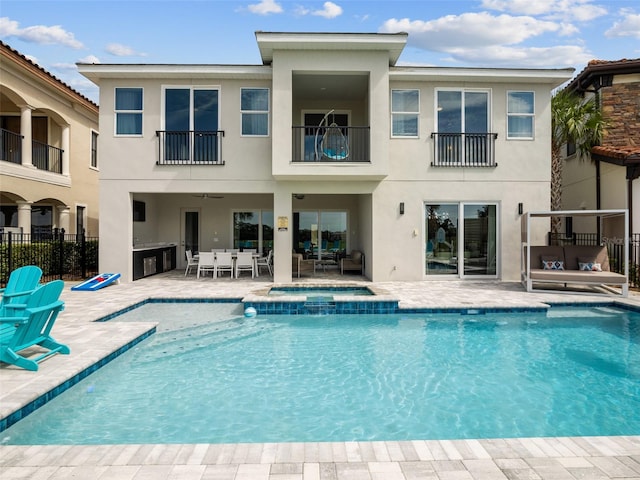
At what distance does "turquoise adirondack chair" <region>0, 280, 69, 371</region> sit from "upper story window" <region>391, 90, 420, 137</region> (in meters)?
10.6

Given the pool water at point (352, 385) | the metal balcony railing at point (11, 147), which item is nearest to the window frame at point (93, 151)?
the metal balcony railing at point (11, 147)

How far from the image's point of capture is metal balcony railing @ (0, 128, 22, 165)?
52.6ft

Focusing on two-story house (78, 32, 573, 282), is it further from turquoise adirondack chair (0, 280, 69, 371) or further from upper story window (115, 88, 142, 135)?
turquoise adirondack chair (0, 280, 69, 371)

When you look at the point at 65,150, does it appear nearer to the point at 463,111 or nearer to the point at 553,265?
the point at 463,111

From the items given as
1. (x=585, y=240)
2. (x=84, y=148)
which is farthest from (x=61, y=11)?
(x=585, y=240)

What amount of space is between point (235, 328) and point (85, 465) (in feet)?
16.5

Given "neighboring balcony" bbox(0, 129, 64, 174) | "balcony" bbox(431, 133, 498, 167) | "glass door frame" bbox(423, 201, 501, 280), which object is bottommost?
"glass door frame" bbox(423, 201, 501, 280)

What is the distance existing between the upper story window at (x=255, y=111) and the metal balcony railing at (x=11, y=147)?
9.60 meters

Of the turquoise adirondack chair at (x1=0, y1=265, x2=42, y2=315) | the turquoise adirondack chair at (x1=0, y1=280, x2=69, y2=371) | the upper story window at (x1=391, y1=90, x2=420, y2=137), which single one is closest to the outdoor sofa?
the upper story window at (x1=391, y1=90, x2=420, y2=137)

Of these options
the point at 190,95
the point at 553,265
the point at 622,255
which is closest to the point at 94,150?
the point at 190,95

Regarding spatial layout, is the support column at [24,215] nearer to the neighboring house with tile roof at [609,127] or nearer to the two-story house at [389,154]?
the two-story house at [389,154]

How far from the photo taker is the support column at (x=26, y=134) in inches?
604

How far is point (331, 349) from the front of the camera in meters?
6.83

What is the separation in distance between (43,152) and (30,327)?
1537cm
